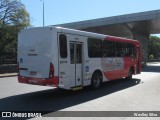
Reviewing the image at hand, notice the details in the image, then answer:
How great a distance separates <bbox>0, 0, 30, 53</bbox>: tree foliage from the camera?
41.7 metres

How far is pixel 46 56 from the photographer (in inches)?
464

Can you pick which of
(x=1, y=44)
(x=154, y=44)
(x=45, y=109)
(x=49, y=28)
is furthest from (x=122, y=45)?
(x=154, y=44)

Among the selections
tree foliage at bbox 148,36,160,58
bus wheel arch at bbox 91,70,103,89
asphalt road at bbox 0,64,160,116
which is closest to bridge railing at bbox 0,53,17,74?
bus wheel arch at bbox 91,70,103,89

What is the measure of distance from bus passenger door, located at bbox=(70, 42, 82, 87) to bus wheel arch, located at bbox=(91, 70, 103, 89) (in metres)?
1.49

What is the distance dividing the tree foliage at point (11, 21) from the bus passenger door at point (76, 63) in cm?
3013

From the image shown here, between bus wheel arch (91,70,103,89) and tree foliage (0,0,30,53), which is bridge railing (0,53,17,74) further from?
bus wheel arch (91,70,103,89)

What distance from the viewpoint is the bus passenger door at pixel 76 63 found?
12.8 metres

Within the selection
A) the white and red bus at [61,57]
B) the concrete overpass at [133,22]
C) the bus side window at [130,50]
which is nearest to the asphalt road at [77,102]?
the white and red bus at [61,57]

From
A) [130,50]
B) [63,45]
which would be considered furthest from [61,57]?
[130,50]

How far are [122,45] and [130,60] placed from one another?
213 centimetres

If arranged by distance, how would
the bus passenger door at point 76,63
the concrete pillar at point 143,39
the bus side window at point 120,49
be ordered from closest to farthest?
the bus passenger door at point 76,63 < the bus side window at point 120,49 < the concrete pillar at point 143,39

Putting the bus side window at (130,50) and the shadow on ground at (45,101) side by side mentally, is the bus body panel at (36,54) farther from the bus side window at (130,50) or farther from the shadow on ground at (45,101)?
the bus side window at (130,50)

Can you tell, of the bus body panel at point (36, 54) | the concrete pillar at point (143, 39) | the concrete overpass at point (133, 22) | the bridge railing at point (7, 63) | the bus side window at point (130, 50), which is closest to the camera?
the bus body panel at point (36, 54)

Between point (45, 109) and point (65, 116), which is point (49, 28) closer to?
point (45, 109)
